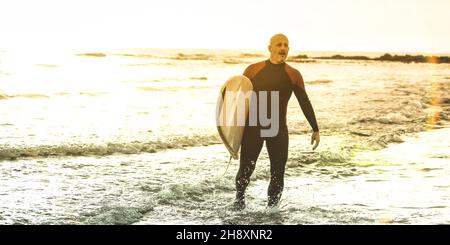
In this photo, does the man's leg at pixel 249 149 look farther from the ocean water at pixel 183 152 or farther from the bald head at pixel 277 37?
the bald head at pixel 277 37

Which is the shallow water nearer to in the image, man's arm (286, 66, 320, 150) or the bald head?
man's arm (286, 66, 320, 150)

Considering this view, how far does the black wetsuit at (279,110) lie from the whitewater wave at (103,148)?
3.71m

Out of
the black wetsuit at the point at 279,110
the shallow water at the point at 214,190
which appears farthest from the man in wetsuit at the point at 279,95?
the shallow water at the point at 214,190

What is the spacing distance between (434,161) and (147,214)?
3668mm

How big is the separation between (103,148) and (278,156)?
432 centimetres

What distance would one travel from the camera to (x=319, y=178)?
247 inches

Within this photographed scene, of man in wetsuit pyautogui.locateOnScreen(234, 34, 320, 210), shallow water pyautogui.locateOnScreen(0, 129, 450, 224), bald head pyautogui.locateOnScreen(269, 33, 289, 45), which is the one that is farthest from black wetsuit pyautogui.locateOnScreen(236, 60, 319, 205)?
shallow water pyautogui.locateOnScreen(0, 129, 450, 224)

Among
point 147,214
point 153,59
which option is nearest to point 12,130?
point 147,214

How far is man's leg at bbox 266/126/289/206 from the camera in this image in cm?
455

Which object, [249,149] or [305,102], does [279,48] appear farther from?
[249,149]

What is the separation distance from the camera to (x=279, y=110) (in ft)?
14.8

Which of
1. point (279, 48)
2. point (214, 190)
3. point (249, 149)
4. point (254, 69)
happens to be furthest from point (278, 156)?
point (214, 190)

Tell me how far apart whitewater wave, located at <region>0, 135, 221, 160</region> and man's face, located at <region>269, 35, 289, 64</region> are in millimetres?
4045
